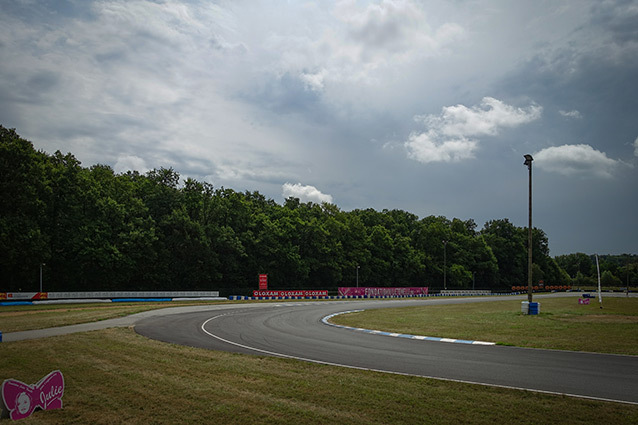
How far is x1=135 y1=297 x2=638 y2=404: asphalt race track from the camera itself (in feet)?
34.1

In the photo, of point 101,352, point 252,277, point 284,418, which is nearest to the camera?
point 284,418

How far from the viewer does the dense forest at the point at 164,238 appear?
5359 cm

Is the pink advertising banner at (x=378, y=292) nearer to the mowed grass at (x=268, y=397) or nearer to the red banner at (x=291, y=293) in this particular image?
the red banner at (x=291, y=293)

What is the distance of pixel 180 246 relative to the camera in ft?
223

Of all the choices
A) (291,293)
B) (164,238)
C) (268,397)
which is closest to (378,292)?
(291,293)

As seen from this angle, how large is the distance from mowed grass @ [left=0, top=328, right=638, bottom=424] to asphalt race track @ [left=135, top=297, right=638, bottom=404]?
1.13 meters

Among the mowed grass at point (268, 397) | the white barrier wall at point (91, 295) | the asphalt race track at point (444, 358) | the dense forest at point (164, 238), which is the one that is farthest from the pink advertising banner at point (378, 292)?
the mowed grass at point (268, 397)

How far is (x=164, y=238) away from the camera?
67.1 m

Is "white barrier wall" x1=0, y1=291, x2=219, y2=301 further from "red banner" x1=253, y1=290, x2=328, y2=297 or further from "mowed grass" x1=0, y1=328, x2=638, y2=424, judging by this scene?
"mowed grass" x1=0, y1=328, x2=638, y2=424

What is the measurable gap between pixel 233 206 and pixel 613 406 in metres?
76.2

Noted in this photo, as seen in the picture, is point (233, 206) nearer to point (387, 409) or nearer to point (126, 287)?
point (126, 287)

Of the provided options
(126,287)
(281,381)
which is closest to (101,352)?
(281,381)

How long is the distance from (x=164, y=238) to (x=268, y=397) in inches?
2456

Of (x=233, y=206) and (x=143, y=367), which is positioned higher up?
(x=233, y=206)
